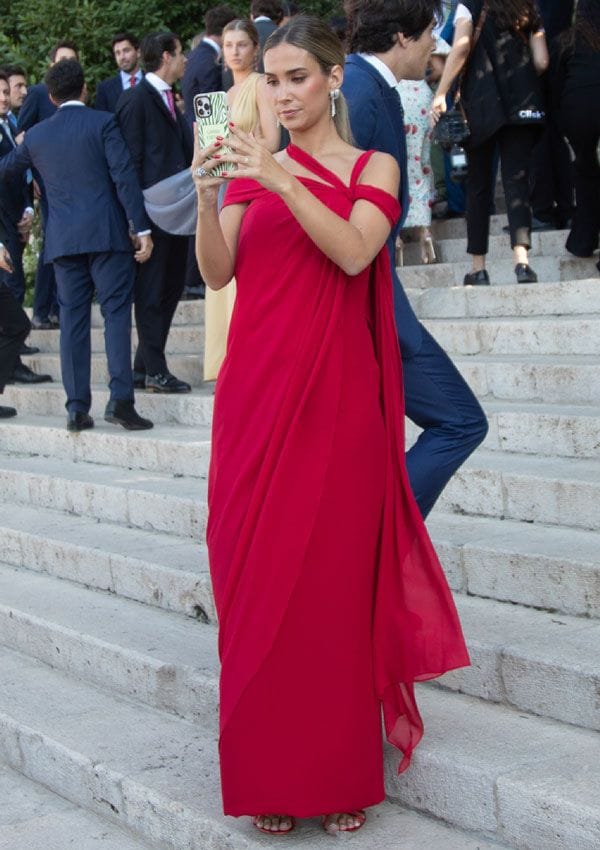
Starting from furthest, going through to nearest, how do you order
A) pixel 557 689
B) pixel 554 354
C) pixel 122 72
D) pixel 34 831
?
pixel 122 72 < pixel 554 354 < pixel 34 831 < pixel 557 689

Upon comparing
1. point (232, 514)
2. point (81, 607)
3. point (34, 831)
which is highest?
point (232, 514)

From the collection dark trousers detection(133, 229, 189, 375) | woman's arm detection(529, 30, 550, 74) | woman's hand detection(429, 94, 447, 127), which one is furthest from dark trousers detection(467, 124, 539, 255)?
dark trousers detection(133, 229, 189, 375)

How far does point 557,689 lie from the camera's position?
3.89 metres

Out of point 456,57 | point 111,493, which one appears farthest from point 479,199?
point 111,493

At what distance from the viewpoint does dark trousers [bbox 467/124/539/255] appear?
301 inches

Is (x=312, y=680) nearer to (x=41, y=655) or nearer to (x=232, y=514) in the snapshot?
(x=232, y=514)

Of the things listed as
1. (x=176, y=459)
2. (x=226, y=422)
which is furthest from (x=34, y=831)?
(x=176, y=459)

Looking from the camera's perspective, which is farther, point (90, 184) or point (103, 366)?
point (103, 366)

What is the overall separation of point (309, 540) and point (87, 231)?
4.68 metres

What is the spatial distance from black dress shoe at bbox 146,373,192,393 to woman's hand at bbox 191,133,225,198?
477cm

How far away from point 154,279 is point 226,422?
472 cm

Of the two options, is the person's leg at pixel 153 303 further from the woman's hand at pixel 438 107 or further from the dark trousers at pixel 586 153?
the dark trousers at pixel 586 153

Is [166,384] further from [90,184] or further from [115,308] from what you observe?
[90,184]

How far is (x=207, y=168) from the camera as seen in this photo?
10.8 feet
